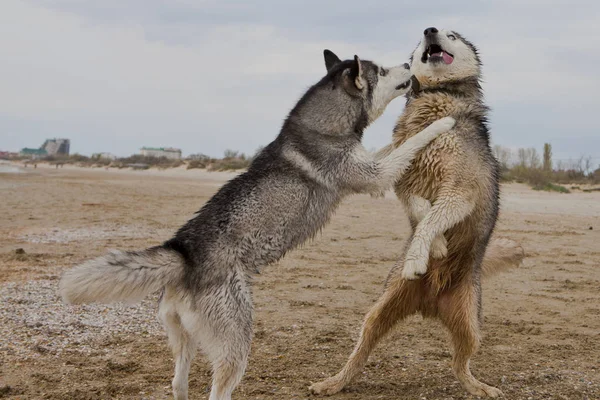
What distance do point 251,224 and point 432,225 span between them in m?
1.36

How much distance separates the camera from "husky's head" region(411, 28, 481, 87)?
491cm

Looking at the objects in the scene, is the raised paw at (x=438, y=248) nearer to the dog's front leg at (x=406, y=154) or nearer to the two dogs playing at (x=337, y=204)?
the two dogs playing at (x=337, y=204)

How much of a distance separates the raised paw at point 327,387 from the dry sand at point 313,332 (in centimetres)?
11

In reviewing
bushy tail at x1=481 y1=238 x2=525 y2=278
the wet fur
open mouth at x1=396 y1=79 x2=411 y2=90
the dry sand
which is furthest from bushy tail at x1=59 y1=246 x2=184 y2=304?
bushy tail at x1=481 y1=238 x2=525 y2=278

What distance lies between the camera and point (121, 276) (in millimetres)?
3781

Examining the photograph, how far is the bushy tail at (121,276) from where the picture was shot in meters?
3.65

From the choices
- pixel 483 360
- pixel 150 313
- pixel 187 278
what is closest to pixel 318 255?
pixel 150 313

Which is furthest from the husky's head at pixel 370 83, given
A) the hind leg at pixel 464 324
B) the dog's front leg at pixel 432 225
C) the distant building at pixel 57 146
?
the distant building at pixel 57 146

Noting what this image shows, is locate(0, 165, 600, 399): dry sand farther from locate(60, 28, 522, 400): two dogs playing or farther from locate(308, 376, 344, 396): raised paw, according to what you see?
locate(60, 28, 522, 400): two dogs playing

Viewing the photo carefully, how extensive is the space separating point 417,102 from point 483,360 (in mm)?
2593

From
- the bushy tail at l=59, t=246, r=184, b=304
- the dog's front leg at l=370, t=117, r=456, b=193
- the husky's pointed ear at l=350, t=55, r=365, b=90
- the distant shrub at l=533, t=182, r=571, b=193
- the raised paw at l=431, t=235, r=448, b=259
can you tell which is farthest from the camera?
the distant shrub at l=533, t=182, r=571, b=193

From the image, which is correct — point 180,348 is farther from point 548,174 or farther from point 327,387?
point 548,174

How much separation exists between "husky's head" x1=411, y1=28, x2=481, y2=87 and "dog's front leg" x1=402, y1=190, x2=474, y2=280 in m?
1.06

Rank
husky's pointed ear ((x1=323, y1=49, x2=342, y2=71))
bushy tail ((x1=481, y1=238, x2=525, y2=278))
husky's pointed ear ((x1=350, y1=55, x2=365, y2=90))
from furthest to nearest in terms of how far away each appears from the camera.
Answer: husky's pointed ear ((x1=323, y1=49, x2=342, y2=71)) → bushy tail ((x1=481, y1=238, x2=525, y2=278)) → husky's pointed ear ((x1=350, y1=55, x2=365, y2=90))
